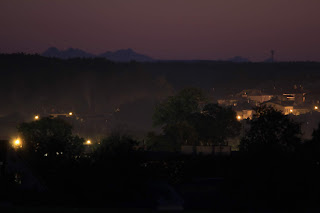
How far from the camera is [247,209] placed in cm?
2684

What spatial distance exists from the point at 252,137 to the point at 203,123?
111ft

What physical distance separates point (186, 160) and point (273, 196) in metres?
14.1

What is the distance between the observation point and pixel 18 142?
193 feet

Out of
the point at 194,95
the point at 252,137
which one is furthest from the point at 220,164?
the point at 194,95

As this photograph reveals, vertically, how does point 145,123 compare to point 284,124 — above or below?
below

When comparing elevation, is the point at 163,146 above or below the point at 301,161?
below

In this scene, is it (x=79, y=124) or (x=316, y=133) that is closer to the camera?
(x=316, y=133)

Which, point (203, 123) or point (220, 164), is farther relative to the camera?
point (203, 123)

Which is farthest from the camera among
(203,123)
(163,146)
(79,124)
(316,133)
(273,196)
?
(79,124)

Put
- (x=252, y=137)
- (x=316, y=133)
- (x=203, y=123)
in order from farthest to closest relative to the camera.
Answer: (x=203, y=123)
(x=252, y=137)
(x=316, y=133)

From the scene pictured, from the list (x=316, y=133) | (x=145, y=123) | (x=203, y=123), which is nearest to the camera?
(x=316, y=133)

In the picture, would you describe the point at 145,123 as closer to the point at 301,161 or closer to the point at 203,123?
the point at 203,123

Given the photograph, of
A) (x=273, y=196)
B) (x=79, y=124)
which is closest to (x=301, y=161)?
(x=273, y=196)

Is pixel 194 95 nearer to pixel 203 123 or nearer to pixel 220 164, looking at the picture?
pixel 203 123
